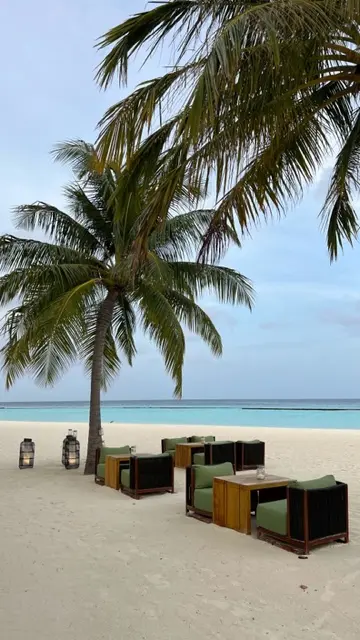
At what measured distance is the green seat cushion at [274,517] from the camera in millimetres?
4902

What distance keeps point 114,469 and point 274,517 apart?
3.47 meters

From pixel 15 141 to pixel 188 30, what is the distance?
10029 mm

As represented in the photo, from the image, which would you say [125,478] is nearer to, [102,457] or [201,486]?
[102,457]

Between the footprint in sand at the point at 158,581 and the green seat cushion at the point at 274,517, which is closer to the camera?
the footprint in sand at the point at 158,581

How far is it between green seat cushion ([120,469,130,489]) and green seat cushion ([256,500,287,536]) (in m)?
2.72

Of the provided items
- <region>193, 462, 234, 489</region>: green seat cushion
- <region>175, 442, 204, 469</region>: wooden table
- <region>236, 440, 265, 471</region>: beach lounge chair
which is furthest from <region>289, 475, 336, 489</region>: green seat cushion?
<region>175, 442, 204, 469</region>: wooden table

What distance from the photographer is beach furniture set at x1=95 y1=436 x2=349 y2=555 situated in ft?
15.5

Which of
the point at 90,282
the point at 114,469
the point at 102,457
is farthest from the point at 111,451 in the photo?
the point at 90,282

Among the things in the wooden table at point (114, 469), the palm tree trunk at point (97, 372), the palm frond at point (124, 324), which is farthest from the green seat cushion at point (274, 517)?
the palm frond at point (124, 324)

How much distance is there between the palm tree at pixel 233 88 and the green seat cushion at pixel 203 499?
3052 mm

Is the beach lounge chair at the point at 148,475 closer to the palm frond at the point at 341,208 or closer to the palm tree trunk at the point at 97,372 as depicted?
the palm tree trunk at the point at 97,372

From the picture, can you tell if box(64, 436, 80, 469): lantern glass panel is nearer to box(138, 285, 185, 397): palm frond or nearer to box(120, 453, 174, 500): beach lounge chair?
box(138, 285, 185, 397): palm frond

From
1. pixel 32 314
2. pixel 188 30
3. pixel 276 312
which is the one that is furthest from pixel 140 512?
pixel 276 312

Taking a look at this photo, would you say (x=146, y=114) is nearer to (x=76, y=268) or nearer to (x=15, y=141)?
(x=76, y=268)
